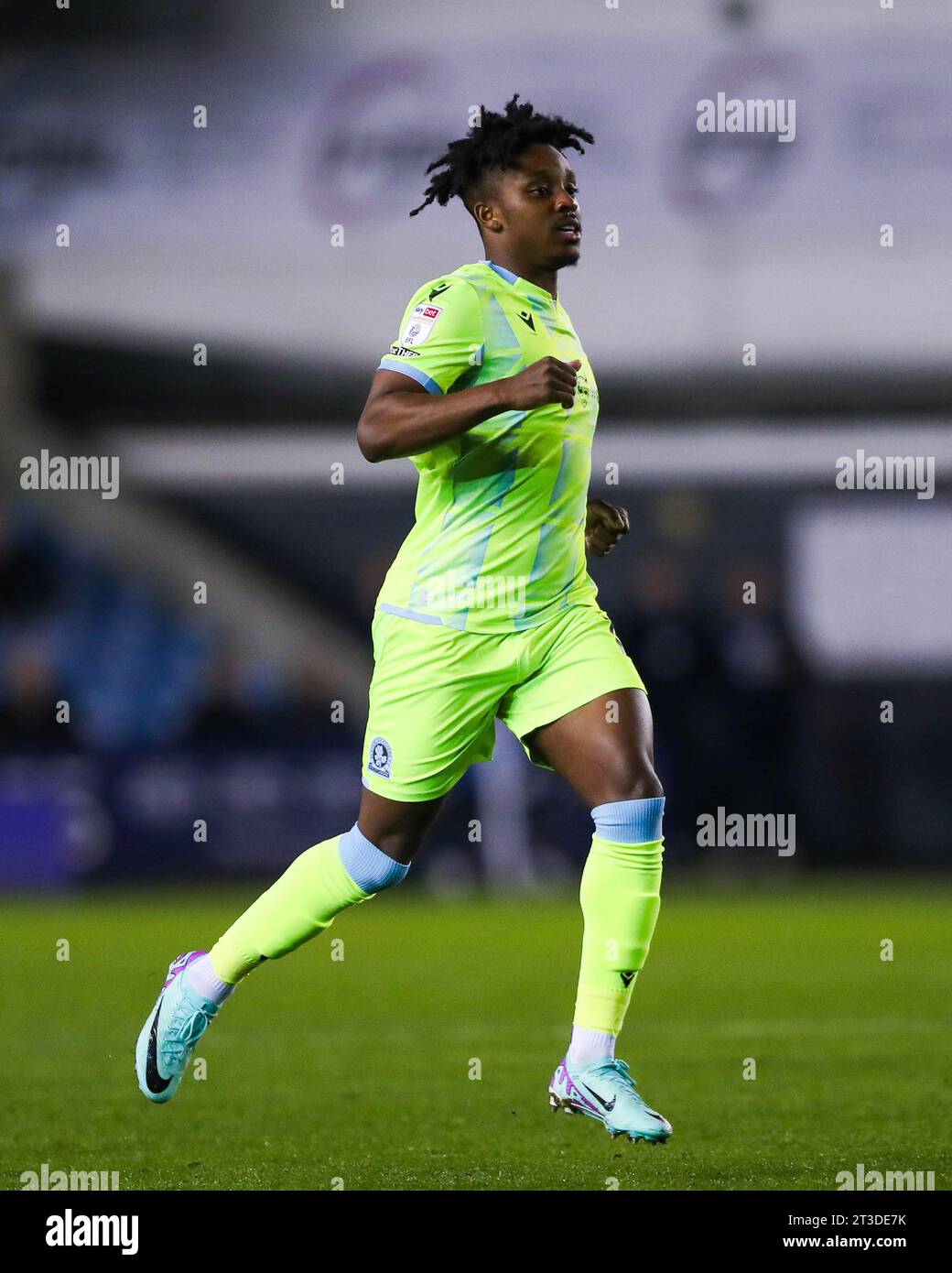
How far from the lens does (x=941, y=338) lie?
1705 centimetres

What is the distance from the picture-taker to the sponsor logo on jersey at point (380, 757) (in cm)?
448

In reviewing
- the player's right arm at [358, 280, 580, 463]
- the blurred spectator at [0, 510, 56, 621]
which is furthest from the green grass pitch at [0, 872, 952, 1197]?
the blurred spectator at [0, 510, 56, 621]

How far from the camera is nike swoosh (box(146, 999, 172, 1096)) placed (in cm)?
473

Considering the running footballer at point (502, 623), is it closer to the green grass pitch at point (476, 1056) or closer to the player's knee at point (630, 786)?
the player's knee at point (630, 786)

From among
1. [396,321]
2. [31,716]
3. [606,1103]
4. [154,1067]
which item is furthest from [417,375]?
[396,321]

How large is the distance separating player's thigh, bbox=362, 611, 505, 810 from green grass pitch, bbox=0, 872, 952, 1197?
2.85 ft

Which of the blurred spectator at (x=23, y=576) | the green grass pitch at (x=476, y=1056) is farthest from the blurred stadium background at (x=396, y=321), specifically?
the green grass pitch at (x=476, y=1056)

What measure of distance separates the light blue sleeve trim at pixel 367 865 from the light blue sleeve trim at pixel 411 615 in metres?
0.50

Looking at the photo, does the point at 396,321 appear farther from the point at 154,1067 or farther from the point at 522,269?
the point at 154,1067

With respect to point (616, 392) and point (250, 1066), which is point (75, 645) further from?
point (250, 1066)

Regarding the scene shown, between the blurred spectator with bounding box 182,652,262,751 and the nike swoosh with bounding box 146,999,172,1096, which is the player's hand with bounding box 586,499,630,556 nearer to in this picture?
the nike swoosh with bounding box 146,999,172,1096

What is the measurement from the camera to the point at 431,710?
14.6 ft

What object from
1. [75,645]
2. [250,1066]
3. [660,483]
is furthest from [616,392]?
[250,1066]

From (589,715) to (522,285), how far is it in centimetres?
102
